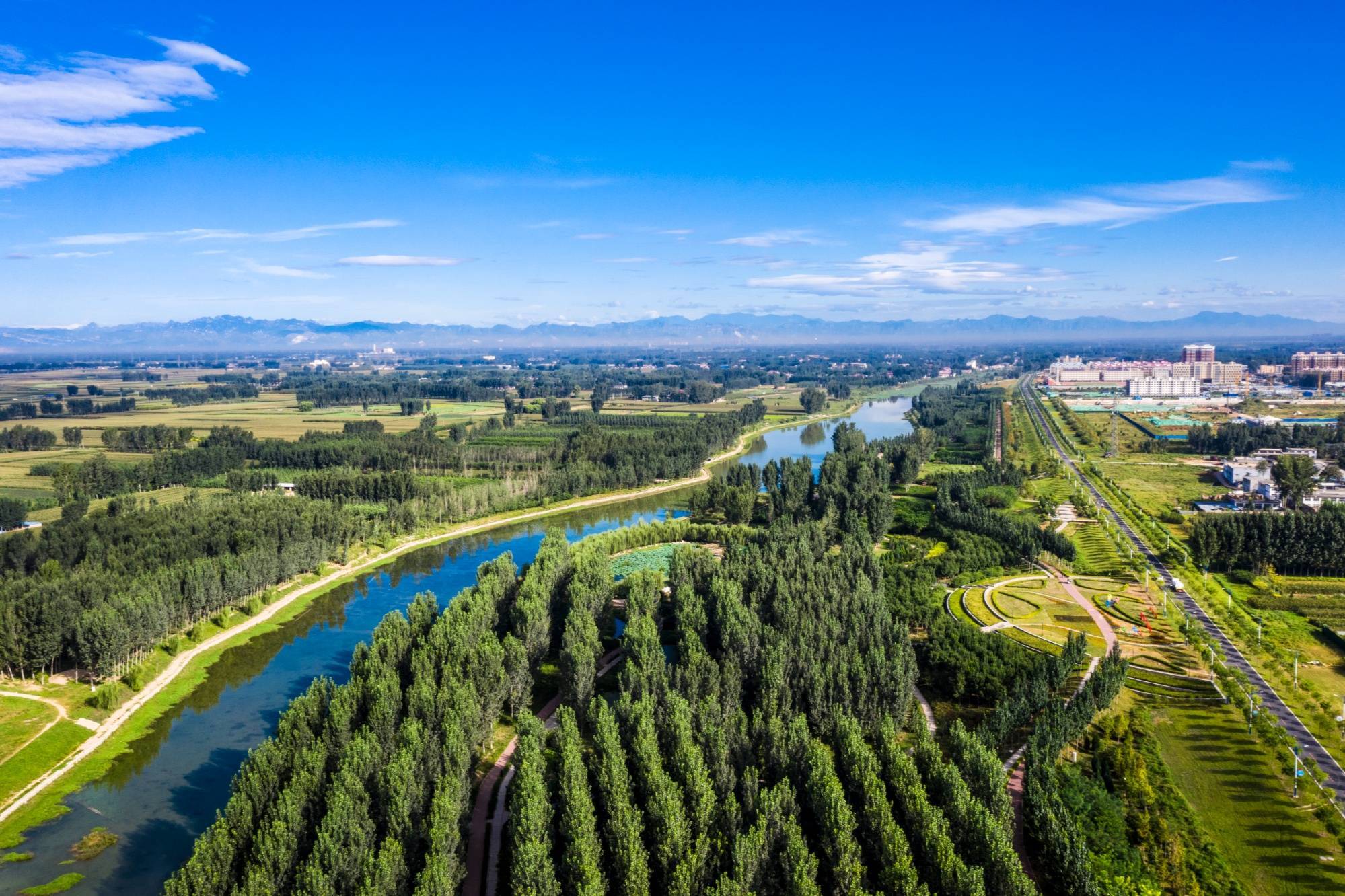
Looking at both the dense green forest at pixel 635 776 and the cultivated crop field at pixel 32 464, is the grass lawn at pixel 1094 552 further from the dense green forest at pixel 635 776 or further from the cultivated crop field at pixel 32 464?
the cultivated crop field at pixel 32 464

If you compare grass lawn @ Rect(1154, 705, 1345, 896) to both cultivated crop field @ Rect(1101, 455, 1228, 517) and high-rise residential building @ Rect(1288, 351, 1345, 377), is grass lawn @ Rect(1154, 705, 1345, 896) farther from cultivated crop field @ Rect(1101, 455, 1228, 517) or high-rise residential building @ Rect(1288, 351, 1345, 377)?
high-rise residential building @ Rect(1288, 351, 1345, 377)

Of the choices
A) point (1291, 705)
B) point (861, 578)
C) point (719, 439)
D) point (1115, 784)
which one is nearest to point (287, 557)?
point (861, 578)

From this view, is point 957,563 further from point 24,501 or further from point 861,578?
point 24,501

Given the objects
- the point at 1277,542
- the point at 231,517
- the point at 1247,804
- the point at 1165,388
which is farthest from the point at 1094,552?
the point at 1165,388

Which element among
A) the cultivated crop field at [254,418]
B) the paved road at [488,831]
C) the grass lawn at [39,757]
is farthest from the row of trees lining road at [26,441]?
the paved road at [488,831]

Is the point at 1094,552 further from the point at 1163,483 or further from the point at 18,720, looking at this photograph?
the point at 18,720

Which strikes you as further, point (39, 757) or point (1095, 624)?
point (1095, 624)
